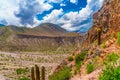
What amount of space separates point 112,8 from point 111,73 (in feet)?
46.0

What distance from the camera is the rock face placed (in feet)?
85.7

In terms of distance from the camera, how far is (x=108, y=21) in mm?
27844

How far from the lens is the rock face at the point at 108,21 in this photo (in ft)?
85.7

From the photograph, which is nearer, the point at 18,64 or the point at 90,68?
the point at 90,68

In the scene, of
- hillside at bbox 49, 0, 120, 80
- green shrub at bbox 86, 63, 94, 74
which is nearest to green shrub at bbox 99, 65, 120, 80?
hillside at bbox 49, 0, 120, 80

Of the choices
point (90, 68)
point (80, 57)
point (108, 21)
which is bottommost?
point (90, 68)

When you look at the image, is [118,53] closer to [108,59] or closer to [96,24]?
[108,59]

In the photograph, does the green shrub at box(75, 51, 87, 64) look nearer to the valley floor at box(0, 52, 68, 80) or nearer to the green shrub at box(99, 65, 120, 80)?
the green shrub at box(99, 65, 120, 80)

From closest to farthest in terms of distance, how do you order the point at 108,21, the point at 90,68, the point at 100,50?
the point at 90,68 → the point at 100,50 → the point at 108,21

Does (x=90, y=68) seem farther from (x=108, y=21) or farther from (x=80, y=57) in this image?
(x=108, y=21)

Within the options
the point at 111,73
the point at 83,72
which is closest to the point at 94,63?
the point at 83,72

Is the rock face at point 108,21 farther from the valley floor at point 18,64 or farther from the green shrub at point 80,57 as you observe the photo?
the valley floor at point 18,64

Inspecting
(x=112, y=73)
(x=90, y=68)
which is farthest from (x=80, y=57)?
(x=112, y=73)

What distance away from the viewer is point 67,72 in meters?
27.4
